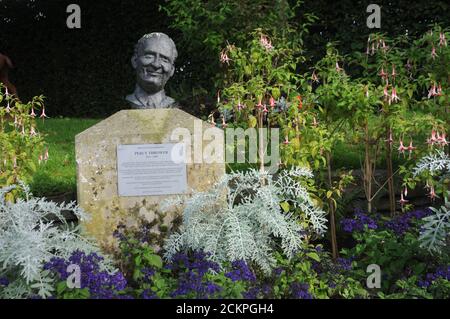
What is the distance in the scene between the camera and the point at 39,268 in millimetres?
3707

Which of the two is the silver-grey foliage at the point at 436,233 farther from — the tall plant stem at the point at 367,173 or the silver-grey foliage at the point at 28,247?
the silver-grey foliage at the point at 28,247

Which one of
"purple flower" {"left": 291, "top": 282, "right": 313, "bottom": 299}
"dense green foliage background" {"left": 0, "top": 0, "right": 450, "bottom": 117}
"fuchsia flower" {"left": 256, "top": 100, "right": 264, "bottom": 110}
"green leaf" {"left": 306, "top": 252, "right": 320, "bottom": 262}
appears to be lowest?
"purple flower" {"left": 291, "top": 282, "right": 313, "bottom": 299}

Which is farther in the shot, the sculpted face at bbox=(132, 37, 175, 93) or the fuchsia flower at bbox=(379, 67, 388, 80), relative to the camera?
the sculpted face at bbox=(132, 37, 175, 93)

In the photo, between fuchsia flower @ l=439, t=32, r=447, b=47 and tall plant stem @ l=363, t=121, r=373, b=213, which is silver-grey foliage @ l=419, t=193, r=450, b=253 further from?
fuchsia flower @ l=439, t=32, r=447, b=47

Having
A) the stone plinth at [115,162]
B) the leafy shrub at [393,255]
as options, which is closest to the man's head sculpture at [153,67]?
the stone plinth at [115,162]

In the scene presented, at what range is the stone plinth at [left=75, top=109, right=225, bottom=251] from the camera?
4.48 m

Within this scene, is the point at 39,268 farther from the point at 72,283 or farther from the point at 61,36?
the point at 61,36

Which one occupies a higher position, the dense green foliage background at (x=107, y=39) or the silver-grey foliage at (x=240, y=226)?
the dense green foliage background at (x=107, y=39)

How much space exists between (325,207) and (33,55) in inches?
306

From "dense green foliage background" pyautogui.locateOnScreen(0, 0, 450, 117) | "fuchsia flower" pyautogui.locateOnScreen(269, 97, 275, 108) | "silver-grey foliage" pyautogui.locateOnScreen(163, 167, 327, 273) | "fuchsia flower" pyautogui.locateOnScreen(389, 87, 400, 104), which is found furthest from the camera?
"dense green foliage background" pyautogui.locateOnScreen(0, 0, 450, 117)

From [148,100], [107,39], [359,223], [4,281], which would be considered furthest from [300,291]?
[107,39]

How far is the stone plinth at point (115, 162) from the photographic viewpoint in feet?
14.7

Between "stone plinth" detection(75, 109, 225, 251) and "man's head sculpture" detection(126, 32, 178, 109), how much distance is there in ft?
2.80

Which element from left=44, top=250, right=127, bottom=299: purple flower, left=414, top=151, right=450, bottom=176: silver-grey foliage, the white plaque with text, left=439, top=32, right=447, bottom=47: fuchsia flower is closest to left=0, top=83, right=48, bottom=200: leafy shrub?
the white plaque with text
